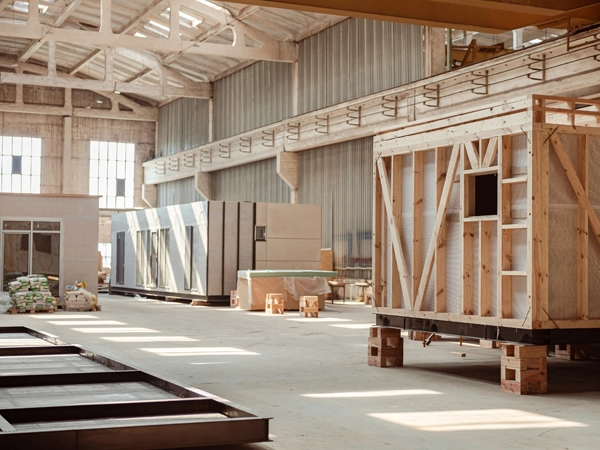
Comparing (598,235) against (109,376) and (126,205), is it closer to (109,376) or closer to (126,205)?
(109,376)

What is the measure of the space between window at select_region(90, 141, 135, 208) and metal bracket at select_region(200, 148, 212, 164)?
7797 mm

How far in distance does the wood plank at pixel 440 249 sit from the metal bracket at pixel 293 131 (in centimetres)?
2122

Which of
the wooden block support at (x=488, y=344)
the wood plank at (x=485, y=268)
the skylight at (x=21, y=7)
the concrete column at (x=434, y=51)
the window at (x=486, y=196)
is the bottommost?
the wooden block support at (x=488, y=344)

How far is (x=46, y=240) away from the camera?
24.5 meters

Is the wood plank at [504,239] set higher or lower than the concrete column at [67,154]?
lower

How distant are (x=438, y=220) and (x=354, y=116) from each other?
18.0 m

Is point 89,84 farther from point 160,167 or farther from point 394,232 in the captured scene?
point 394,232

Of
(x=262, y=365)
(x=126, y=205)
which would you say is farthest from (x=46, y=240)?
(x=126, y=205)

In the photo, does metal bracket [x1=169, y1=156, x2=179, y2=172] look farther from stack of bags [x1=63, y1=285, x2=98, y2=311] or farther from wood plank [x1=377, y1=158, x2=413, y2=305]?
wood plank [x1=377, y1=158, x2=413, y2=305]

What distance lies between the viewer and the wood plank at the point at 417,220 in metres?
11.0

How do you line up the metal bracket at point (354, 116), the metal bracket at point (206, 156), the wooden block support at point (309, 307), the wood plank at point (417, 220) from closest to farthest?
the wood plank at point (417, 220) < the wooden block support at point (309, 307) < the metal bracket at point (354, 116) < the metal bracket at point (206, 156)

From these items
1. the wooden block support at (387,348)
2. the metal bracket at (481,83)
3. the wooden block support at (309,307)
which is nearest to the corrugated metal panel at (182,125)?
the wooden block support at (309,307)

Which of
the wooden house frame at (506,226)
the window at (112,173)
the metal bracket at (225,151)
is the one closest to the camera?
the wooden house frame at (506,226)

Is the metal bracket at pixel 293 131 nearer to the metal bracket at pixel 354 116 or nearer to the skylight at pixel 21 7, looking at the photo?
the metal bracket at pixel 354 116
